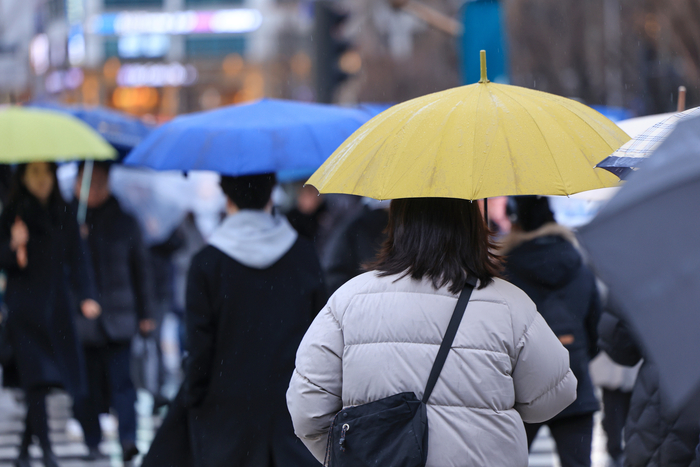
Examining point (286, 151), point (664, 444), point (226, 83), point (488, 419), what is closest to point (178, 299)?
point (286, 151)

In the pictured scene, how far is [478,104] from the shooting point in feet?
9.94

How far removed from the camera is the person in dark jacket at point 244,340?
13.5 ft

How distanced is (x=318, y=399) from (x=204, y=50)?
283ft

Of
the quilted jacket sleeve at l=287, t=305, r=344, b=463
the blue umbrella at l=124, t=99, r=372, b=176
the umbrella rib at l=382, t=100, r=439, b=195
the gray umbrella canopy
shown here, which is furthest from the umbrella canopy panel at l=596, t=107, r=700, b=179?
the blue umbrella at l=124, t=99, r=372, b=176

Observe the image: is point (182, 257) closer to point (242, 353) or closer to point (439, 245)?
point (242, 353)

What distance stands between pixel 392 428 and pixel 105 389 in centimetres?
468

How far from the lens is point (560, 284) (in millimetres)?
4477

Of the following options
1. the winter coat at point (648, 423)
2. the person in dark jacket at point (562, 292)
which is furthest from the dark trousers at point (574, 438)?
the winter coat at point (648, 423)

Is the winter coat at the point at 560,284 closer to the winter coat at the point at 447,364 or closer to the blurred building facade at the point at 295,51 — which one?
the winter coat at the point at 447,364

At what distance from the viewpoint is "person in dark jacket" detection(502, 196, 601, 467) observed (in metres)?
4.41

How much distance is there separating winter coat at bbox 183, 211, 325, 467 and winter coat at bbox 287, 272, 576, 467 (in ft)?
4.20

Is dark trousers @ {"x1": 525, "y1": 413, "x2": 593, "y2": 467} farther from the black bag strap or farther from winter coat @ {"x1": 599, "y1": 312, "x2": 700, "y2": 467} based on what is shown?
the black bag strap

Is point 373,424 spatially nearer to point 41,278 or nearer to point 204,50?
point 41,278

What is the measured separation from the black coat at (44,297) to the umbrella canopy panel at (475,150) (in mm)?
3730
